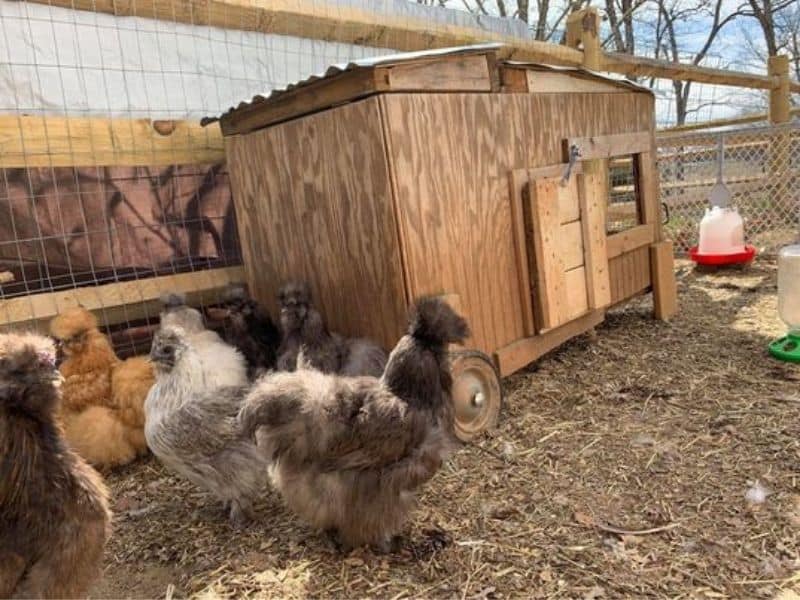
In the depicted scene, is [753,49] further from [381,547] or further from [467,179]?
[381,547]

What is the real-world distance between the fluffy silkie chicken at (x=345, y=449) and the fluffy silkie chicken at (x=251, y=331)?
1.18m

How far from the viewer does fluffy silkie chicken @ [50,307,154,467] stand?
2.85 m

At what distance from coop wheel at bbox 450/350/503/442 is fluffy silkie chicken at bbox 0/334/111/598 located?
1.62 metres

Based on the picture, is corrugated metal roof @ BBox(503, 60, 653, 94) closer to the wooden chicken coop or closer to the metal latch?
the wooden chicken coop

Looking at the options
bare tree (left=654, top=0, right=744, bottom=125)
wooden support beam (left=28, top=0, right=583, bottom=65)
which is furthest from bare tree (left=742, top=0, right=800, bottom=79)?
wooden support beam (left=28, top=0, right=583, bottom=65)

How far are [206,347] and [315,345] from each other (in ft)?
1.75

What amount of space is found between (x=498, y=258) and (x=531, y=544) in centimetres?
161

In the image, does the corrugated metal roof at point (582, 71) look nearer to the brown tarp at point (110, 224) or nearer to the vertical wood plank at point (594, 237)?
the vertical wood plank at point (594, 237)

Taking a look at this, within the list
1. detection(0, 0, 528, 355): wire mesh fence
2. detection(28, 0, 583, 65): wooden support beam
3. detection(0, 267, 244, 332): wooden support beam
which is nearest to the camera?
detection(0, 267, 244, 332): wooden support beam

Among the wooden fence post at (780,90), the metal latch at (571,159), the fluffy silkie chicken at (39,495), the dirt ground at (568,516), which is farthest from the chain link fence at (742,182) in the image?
the fluffy silkie chicken at (39,495)

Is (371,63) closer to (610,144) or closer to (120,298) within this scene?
(120,298)

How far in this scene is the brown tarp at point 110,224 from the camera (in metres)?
3.24

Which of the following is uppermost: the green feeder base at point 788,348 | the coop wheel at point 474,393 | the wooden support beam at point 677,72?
the wooden support beam at point 677,72

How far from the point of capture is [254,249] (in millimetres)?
3594
